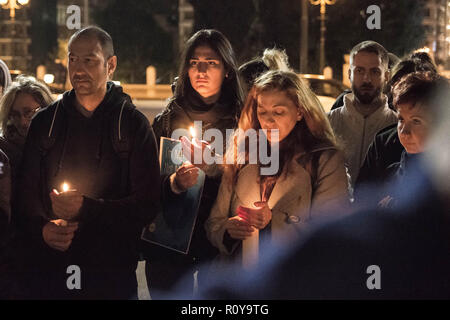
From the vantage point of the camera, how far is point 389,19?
111 ft

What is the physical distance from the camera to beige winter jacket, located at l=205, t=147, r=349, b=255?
12.7 ft

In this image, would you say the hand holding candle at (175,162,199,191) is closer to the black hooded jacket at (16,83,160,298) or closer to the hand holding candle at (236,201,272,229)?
the black hooded jacket at (16,83,160,298)

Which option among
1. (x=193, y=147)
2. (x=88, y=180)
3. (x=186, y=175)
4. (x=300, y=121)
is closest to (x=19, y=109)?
(x=88, y=180)

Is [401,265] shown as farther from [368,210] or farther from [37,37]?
[37,37]

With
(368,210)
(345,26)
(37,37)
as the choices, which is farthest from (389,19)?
(368,210)

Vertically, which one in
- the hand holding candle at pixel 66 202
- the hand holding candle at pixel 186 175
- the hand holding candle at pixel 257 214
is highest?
the hand holding candle at pixel 186 175

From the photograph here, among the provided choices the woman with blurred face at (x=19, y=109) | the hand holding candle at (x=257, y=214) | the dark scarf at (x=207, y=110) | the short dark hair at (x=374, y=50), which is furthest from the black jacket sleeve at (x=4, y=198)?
the short dark hair at (x=374, y=50)

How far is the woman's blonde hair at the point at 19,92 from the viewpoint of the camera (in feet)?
15.8

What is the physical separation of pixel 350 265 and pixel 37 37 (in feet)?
144

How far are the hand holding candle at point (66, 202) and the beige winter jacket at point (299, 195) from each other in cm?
74

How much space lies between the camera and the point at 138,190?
3830mm

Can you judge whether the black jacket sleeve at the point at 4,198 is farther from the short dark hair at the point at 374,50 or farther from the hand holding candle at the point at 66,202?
the short dark hair at the point at 374,50

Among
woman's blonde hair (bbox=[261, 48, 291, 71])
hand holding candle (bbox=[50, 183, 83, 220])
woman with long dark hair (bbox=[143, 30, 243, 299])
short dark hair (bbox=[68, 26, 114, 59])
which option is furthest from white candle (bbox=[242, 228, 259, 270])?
woman's blonde hair (bbox=[261, 48, 291, 71])

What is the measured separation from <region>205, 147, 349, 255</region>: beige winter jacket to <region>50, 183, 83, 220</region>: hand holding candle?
29.1 inches
